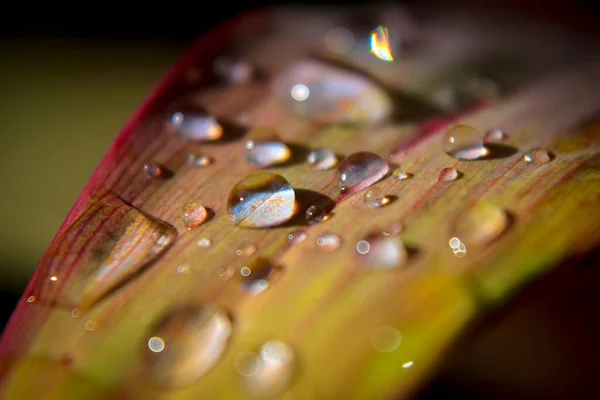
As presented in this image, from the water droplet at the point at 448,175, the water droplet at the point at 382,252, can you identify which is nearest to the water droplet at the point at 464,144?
the water droplet at the point at 448,175

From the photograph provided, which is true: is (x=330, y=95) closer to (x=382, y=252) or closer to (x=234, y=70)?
(x=234, y=70)

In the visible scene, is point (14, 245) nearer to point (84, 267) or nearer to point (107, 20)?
point (84, 267)

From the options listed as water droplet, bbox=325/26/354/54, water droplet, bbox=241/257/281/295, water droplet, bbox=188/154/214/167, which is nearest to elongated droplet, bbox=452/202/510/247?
water droplet, bbox=241/257/281/295

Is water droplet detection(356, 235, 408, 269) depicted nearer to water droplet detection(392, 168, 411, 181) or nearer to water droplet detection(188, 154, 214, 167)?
water droplet detection(392, 168, 411, 181)

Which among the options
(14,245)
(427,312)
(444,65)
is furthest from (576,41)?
(14,245)

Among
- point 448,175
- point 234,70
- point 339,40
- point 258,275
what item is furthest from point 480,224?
point 339,40

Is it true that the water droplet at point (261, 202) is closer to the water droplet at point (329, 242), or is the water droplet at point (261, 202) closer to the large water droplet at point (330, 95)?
the water droplet at point (329, 242)

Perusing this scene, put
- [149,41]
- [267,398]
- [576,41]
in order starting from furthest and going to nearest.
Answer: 1. [149,41]
2. [576,41]
3. [267,398]
